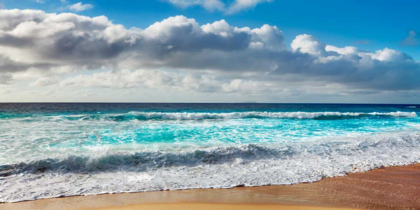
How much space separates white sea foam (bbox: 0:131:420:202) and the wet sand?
0.36 meters

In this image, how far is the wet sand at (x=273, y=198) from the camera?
17.0 ft

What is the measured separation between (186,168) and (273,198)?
3153 millimetres

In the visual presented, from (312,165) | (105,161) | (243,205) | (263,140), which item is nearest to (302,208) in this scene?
(243,205)

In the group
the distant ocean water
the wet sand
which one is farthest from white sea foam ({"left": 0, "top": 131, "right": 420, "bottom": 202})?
→ the wet sand

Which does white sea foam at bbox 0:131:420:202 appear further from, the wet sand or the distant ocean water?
the wet sand

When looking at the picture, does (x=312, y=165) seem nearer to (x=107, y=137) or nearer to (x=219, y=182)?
(x=219, y=182)

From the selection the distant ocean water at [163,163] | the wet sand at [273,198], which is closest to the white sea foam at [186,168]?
the distant ocean water at [163,163]

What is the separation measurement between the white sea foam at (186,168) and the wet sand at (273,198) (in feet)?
1.20

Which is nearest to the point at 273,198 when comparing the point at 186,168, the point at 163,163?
the point at 186,168

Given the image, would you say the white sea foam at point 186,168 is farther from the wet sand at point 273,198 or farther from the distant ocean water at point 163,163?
the wet sand at point 273,198

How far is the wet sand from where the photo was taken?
5176 mm

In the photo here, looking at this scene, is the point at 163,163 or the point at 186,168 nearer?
the point at 186,168

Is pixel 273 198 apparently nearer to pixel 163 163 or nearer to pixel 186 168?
pixel 186 168

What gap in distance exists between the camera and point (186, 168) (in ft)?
26.3
